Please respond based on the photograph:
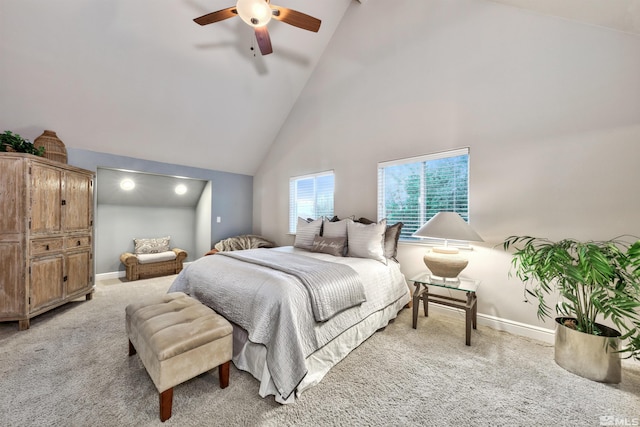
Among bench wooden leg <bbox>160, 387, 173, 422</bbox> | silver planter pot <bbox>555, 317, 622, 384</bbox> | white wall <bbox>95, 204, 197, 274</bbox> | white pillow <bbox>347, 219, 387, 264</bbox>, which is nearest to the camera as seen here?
bench wooden leg <bbox>160, 387, 173, 422</bbox>

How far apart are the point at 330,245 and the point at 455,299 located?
1.48 meters

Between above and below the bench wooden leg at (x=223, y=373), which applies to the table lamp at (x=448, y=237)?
above

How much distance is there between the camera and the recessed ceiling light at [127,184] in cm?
443

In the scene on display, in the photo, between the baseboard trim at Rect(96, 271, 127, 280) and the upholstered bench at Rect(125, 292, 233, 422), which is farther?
the baseboard trim at Rect(96, 271, 127, 280)

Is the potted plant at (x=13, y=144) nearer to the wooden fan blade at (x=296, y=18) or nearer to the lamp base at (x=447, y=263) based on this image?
the wooden fan blade at (x=296, y=18)

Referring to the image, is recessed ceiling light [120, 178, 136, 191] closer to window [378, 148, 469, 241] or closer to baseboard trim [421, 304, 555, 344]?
window [378, 148, 469, 241]

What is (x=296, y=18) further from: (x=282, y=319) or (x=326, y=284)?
(x=282, y=319)

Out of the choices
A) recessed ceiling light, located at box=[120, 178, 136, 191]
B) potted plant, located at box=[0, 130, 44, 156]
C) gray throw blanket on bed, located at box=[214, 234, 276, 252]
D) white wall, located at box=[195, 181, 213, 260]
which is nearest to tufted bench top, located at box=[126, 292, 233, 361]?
potted plant, located at box=[0, 130, 44, 156]

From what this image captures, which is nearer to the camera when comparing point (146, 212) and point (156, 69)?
point (156, 69)

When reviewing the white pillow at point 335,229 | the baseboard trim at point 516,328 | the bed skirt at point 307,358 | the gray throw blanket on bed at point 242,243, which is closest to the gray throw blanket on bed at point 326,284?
the bed skirt at point 307,358

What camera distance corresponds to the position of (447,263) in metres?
2.42

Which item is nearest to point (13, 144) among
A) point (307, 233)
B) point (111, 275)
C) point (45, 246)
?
point (45, 246)

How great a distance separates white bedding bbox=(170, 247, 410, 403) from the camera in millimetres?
1593

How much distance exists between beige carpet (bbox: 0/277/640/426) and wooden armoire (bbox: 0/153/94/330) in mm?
396
